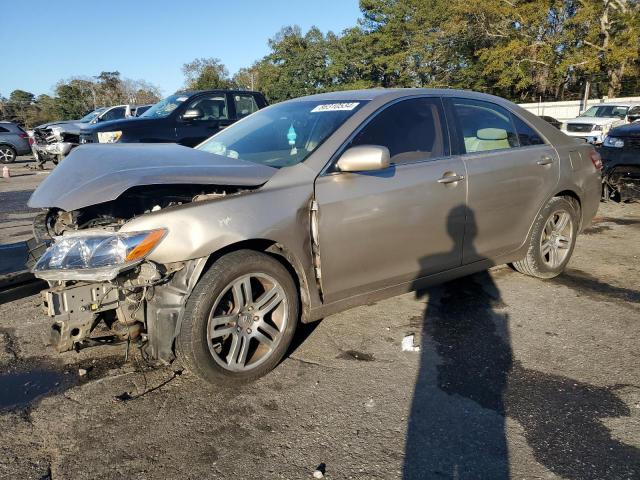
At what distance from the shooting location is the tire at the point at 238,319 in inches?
106

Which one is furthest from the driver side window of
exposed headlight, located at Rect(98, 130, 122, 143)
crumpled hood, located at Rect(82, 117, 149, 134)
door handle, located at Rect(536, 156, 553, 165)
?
door handle, located at Rect(536, 156, 553, 165)

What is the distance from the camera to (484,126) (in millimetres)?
4145

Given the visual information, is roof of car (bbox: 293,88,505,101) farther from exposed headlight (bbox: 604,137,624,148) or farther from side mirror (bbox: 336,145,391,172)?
exposed headlight (bbox: 604,137,624,148)

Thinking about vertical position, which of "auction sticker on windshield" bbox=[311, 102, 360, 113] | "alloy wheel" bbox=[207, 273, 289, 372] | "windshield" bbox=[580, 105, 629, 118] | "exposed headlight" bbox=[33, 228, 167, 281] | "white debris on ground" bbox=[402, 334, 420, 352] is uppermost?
"windshield" bbox=[580, 105, 629, 118]

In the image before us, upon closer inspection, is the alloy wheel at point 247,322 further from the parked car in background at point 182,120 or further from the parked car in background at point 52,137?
the parked car in background at point 52,137

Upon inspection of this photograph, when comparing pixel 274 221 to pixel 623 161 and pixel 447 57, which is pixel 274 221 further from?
pixel 447 57

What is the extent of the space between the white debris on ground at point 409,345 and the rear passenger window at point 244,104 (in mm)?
8067

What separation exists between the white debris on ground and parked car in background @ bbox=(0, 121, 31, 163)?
20.2m

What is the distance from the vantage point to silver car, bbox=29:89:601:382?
8.68 ft

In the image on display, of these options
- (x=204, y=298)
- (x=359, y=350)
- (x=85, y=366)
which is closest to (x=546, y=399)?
(x=359, y=350)

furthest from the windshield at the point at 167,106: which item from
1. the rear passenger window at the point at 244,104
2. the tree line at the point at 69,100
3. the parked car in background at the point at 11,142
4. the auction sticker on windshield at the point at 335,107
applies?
the tree line at the point at 69,100

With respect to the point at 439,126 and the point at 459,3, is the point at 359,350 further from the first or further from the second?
the point at 459,3

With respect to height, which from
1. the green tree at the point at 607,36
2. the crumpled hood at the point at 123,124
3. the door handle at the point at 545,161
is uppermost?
the green tree at the point at 607,36

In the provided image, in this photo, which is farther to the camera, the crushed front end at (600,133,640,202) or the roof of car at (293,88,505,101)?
the crushed front end at (600,133,640,202)
